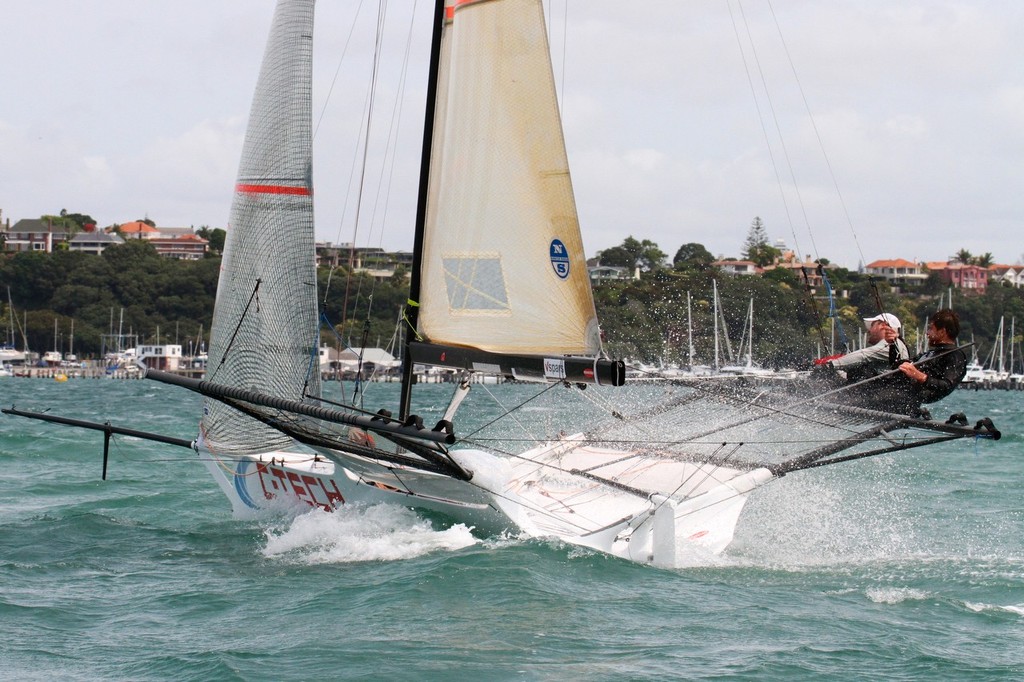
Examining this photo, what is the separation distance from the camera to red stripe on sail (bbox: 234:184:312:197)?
11.4 meters

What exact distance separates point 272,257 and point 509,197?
7.49 ft

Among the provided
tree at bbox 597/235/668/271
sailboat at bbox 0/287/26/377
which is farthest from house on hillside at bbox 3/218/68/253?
tree at bbox 597/235/668/271

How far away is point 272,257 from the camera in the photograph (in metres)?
11.3

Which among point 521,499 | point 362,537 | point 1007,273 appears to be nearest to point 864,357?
point 521,499

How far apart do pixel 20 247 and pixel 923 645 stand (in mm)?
151778

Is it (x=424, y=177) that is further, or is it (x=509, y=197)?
(x=424, y=177)

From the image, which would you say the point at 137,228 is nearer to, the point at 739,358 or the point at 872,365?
the point at 739,358

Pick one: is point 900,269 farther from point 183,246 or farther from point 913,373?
point 913,373

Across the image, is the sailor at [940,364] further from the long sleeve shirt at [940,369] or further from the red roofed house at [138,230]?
the red roofed house at [138,230]

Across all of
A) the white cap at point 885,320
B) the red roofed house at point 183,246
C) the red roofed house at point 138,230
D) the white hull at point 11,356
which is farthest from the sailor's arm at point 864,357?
the red roofed house at point 138,230

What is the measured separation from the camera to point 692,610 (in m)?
8.68

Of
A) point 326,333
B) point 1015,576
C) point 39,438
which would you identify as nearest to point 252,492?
point 1015,576

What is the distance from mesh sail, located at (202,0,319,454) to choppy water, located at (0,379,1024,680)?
122cm

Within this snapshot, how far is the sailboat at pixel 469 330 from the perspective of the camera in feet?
33.4
